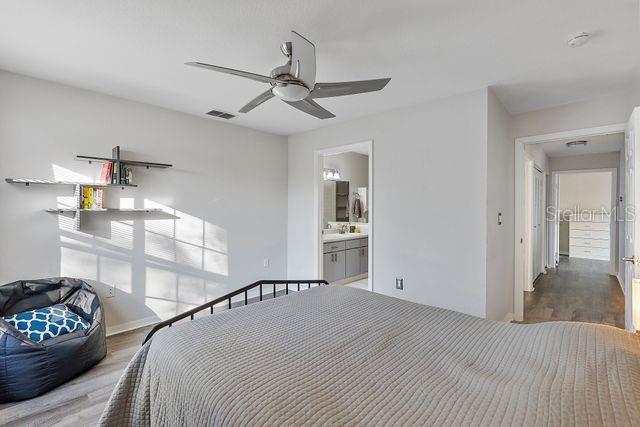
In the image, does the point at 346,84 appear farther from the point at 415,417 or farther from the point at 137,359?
the point at 137,359

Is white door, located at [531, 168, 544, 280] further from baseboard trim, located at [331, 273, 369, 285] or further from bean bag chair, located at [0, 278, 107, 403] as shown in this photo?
bean bag chair, located at [0, 278, 107, 403]

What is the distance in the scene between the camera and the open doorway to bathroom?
178 inches

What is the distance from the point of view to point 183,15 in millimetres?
1778

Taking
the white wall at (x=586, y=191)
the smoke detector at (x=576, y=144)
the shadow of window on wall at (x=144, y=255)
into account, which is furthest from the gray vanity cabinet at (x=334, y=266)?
the white wall at (x=586, y=191)

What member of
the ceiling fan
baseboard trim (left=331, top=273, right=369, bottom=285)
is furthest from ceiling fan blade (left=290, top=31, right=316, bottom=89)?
baseboard trim (left=331, top=273, right=369, bottom=285)

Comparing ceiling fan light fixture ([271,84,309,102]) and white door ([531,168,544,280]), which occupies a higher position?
ceiling fan light fixture ([271,84,309,102])

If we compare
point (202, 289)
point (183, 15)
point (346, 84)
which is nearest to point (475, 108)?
point (346, 84)

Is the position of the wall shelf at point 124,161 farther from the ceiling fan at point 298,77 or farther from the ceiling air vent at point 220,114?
the ceiling fan at point 298,77

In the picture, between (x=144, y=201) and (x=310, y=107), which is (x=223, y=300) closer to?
(x=310, y=107)

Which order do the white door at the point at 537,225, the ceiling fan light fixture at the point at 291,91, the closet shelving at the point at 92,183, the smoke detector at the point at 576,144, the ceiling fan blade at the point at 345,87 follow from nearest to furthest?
the ceiling fan light fixture at the point at 291,91 < the ceiling fan blade at the point at 345,87 < the closet shelving at the point at 92,183 < the smoke detector at the point at 576,144 < the white door at the point at 537,225

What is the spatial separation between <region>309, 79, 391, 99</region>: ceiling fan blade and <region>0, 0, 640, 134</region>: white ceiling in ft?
1.23

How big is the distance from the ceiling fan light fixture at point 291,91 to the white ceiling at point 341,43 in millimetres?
443

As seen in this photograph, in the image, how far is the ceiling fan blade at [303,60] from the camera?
157 centimetres

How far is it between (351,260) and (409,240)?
185cm
